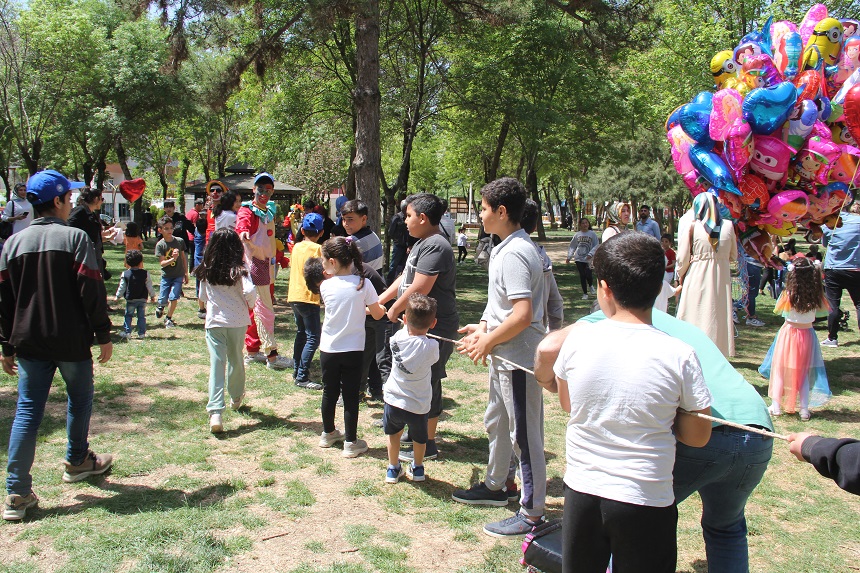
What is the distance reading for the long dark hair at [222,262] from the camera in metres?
5.41

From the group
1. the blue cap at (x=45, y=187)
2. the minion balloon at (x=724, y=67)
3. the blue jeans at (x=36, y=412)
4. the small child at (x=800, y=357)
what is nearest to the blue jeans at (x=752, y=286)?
the minion balloon at (x=724, y=67)

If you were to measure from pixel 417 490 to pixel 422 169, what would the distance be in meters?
45.8

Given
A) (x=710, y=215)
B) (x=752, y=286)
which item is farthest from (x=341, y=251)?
(x=752, y=286)

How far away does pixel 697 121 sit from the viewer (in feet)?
23.4

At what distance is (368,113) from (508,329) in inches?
310

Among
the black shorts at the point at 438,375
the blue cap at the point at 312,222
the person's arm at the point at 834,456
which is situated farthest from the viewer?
the blue cap at the point at 312,222

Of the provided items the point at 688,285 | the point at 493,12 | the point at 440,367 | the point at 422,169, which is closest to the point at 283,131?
the point at 493,12

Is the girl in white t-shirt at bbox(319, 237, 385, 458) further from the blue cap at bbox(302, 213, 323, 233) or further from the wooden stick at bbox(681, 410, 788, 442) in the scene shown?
the wooden stick at bbox(681, 410, 788, 442)

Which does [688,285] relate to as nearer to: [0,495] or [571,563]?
[571,563]

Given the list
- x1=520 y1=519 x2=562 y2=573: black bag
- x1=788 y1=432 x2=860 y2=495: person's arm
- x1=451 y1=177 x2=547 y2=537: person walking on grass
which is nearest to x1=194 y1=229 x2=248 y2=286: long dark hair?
x1=451 y1=177 x2=547 y2=537: person walking on grass

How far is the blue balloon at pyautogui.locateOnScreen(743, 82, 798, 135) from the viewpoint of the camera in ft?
21.9

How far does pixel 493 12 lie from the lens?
12852mm

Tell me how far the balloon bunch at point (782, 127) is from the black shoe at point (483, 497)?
175 inches

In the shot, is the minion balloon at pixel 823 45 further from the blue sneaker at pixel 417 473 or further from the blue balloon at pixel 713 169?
the blue sneaker at pixel 417 473
